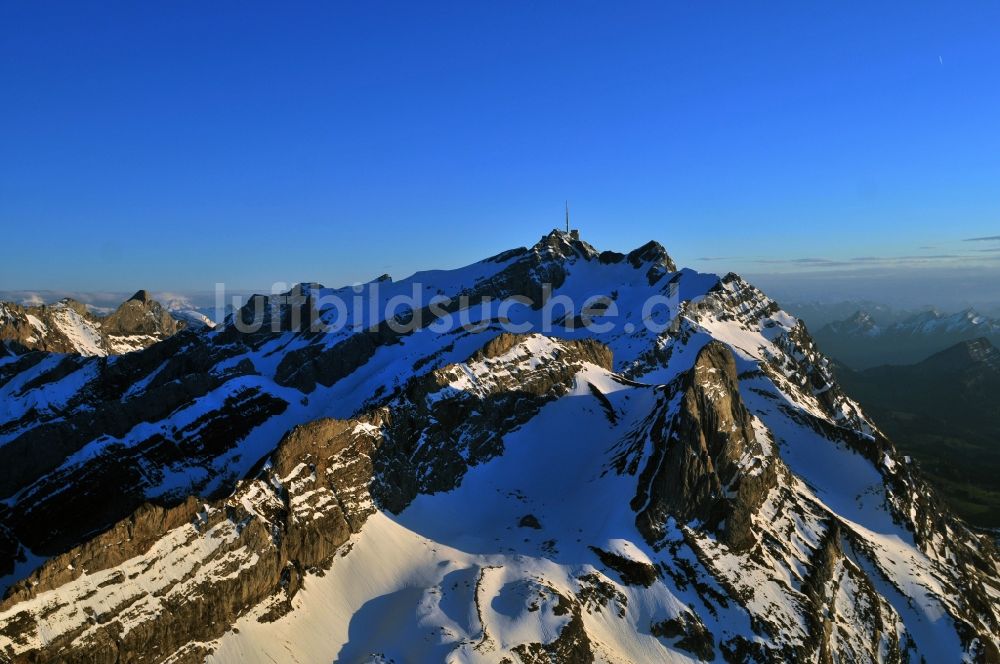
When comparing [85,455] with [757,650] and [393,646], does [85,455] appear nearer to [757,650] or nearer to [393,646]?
[393,646]

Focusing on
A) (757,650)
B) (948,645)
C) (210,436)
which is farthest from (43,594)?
(948,645)

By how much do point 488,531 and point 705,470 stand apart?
135 ft

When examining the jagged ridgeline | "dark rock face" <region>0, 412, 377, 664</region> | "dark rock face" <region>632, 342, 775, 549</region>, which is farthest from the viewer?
"dark rock face" <region>632, 342, 775, 549</region>

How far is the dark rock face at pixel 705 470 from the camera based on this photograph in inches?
4658

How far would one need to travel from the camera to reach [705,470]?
399ft

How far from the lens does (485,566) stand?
105 m

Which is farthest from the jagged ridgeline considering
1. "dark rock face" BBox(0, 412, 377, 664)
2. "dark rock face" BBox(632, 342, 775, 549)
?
"dark rock face" BBox(632, 342, 775, 549)

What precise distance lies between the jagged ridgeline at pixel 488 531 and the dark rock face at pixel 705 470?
43cm

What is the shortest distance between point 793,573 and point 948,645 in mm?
30865

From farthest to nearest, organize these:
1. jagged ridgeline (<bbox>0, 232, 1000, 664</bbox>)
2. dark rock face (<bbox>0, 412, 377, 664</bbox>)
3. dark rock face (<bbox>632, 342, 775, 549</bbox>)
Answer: dark rock face (<bbox>632, 342, 775, 549</bbox>) < jagged ridgeline (<bbox>0, 232, 1000, 664</bbox>) < dark rock face (<bbox>0, 412, 377, 664</bbox>)

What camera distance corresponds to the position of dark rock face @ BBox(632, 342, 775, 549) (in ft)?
388

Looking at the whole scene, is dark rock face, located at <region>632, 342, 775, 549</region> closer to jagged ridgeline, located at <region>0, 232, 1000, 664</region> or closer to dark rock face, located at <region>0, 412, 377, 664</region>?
jagged ridgeline, located at <region>0, 232, 1000, 664</region>

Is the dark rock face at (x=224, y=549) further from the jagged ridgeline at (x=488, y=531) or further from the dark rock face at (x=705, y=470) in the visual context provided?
the dark rock face at (x=705, y=470)

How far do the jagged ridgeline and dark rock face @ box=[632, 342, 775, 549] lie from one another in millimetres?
431
